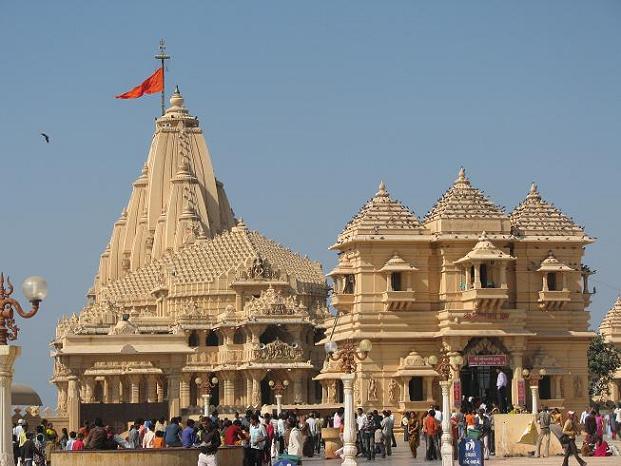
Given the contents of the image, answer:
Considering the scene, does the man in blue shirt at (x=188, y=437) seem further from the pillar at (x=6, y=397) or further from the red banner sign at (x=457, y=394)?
the red banner sign at (x=457, y=394)

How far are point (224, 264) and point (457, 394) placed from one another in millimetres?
31920

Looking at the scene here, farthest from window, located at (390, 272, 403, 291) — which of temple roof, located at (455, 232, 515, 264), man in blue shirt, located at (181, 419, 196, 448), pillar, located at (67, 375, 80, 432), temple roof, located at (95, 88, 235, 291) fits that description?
temple roof, located at (95, 88, 235, 291)

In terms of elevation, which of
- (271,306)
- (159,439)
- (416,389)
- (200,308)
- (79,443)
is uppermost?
(200,308)

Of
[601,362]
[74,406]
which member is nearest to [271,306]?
[601,362]

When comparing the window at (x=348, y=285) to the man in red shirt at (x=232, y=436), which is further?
the window at (x=348, y=285)

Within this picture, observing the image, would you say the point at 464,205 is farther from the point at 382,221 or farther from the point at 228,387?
the point at 228,387

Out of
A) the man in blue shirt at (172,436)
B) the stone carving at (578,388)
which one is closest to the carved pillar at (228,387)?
the stone carving at (578,388)

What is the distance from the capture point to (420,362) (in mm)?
64688

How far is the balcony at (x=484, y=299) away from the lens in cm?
6469

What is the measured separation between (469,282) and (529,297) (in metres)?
3.34

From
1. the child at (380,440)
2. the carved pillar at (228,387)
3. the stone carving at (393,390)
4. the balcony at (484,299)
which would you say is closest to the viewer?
the child at (380,440)

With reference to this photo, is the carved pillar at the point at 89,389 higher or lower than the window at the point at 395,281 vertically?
lower

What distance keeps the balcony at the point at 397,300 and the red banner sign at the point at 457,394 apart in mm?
3573

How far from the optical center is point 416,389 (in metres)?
65.0
